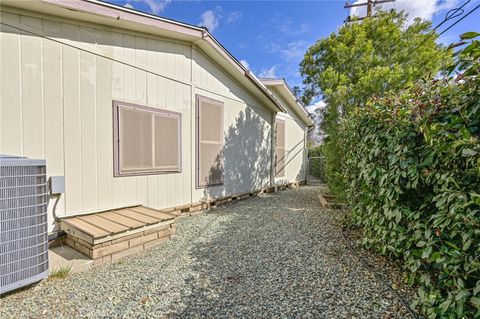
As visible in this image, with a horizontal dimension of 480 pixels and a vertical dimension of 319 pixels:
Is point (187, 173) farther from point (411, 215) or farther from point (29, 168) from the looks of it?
point (411, 215)

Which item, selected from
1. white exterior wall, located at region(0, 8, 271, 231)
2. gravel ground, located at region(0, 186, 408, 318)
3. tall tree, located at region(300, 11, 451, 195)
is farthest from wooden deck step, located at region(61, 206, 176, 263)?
tall tree, located at region(300, 11, 451, 195)

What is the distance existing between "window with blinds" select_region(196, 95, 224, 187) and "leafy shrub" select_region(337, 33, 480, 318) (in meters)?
3.49

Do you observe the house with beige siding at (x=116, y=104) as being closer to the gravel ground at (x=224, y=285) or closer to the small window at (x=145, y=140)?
the small window at (x=145, y=140)

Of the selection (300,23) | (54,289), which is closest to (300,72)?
(300,23)

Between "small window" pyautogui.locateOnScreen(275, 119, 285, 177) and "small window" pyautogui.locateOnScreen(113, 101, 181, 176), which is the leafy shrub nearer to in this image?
"small window" pyautogui.locateOnScreen(113, 101, 181, 176)

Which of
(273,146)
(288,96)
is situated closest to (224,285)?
(273,146)

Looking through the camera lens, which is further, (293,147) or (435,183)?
(293,147)

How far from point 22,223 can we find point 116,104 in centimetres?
214

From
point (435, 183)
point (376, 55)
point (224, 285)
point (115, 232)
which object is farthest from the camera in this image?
point (376, 55)

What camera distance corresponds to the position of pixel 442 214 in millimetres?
1598

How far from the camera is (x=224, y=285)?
7.99 feet

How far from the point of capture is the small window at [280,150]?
8758mm

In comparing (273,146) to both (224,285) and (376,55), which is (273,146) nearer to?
(224,285)

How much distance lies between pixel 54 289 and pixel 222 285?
1.64m
